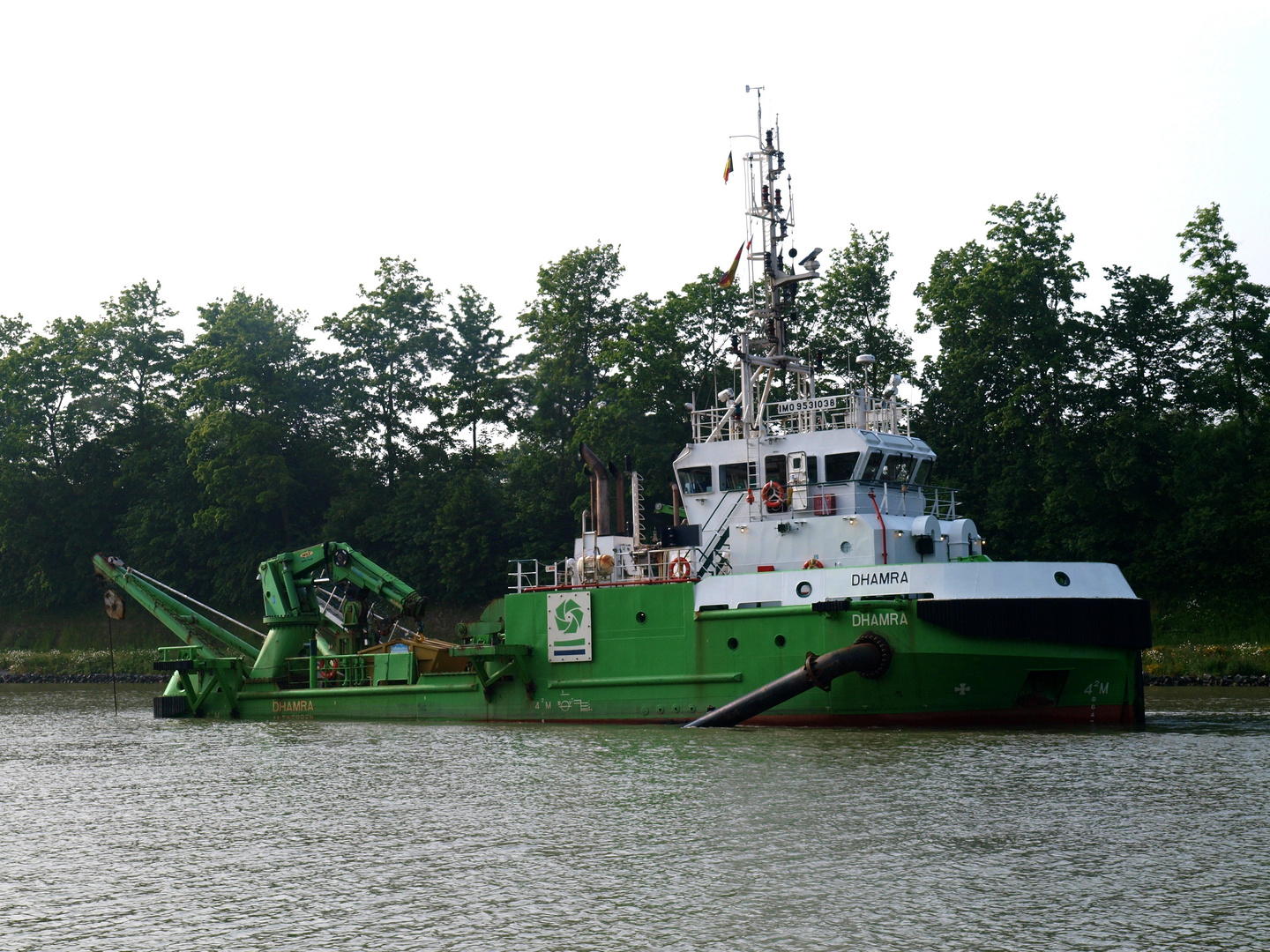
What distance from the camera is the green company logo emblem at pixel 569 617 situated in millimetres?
23078

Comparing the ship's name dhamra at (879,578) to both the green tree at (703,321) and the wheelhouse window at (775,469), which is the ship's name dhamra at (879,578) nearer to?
the wheelhouse window at (775,469)

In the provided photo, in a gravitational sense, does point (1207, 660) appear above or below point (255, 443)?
below

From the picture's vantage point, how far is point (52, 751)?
848 inches

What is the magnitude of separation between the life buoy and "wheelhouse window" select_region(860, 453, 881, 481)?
1.44m

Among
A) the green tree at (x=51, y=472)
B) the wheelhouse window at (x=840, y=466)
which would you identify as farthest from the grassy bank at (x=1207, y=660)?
the green tree at (x=51, y=472)

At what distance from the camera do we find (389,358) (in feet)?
185

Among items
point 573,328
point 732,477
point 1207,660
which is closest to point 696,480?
point 732,477

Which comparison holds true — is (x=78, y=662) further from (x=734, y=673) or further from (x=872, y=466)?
(x=872, y=466)

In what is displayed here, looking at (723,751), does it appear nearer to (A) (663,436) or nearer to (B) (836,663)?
(B) (836,663)

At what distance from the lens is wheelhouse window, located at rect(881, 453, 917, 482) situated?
22953 millimetres

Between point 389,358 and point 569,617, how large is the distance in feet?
116

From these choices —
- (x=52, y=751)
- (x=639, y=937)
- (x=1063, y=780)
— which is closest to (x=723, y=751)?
(x=1063, y=780)

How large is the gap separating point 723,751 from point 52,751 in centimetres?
1146

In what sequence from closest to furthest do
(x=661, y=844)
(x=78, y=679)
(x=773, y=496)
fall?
1. (x=661, y=844)
2. (x=773, y=496)
3. (x=78, y=679)
